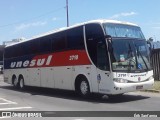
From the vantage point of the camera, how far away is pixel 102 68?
15336 millimetres

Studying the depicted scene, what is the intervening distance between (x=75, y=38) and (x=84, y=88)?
2399mm

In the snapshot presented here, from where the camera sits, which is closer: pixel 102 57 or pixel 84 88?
pixel 102 57

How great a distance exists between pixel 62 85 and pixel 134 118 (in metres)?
8.50

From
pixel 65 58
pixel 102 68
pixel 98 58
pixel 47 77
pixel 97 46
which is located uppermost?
pixel 97 46

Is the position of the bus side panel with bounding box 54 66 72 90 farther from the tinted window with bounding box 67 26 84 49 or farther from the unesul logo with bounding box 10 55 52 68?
the tinted window with bounding box 67 26 84 49

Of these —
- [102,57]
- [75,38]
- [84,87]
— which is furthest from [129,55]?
[75,38]

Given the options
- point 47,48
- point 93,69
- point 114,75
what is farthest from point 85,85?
point 47,48

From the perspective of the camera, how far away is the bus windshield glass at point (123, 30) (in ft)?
50.5

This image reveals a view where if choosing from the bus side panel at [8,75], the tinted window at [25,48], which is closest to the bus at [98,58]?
the tinted window at [25,48]

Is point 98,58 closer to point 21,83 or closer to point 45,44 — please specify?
point 45,44

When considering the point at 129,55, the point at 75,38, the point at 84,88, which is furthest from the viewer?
the point at 75,38

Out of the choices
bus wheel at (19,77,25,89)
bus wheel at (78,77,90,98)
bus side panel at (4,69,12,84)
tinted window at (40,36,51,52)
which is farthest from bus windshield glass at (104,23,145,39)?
bus side panel at (4,69,12,84)

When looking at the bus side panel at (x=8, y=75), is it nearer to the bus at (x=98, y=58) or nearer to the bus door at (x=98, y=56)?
the bus at (x=98, y=58)

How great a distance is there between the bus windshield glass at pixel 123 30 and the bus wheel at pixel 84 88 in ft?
8.89
